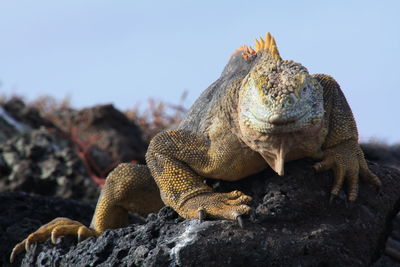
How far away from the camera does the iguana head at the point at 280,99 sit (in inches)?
166

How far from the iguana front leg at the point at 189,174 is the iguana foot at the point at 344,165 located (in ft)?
1.73

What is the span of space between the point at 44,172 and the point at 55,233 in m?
3.19

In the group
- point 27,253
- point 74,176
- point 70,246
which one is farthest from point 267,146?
point 74,176

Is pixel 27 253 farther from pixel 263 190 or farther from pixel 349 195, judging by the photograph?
pixel 349 195

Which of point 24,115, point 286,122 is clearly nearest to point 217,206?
point 286,122

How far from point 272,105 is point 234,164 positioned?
673mm

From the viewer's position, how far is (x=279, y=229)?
181 inches

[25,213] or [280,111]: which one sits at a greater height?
[280,111]

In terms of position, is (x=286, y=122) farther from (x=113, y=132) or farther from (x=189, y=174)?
(x=113, y=132)

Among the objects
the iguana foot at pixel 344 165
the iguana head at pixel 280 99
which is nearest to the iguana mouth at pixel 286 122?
the iguana head at pixel 280 99

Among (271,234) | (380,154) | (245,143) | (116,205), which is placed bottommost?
(380,154)

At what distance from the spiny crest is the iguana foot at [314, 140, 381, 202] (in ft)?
2.21

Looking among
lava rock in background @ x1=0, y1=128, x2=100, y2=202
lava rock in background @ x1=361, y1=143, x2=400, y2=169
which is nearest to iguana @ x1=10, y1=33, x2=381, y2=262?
lava rock in background @ x1=0, y1=128, x2=100, y2=202

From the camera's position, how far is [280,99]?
423cm
